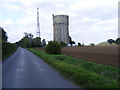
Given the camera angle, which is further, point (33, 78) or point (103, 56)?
point (103, 56)

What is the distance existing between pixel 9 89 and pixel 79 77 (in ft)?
12.7

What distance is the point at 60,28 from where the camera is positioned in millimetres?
102312

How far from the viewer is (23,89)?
10336 millimetres

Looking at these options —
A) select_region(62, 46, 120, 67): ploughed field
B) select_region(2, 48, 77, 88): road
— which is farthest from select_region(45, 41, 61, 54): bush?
select_region(2, 48, 77, 88): road

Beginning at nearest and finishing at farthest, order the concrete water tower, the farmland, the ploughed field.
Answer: the ploughed field, the farmland, the concrete water tower

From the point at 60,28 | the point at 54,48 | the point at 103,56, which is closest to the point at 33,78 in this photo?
the point at 103,56

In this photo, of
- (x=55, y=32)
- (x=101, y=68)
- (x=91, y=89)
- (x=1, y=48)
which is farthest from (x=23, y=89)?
(x=55, y=32)

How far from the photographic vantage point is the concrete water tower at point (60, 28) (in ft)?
336

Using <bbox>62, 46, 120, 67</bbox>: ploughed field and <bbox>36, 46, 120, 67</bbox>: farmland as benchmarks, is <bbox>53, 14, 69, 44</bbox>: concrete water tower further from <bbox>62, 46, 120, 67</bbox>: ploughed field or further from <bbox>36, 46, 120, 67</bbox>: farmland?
<bbox>62, 46, 120, 67</bbox>: ploughed field

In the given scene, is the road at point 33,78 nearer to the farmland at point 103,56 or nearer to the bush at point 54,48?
the farmland at point 103,56

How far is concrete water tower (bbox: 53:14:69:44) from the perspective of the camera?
103 metres

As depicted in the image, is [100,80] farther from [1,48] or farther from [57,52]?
[57,52]

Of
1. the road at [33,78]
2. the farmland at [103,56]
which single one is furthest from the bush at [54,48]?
the road at [33,78]

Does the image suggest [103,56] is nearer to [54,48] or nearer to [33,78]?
[33,78]
